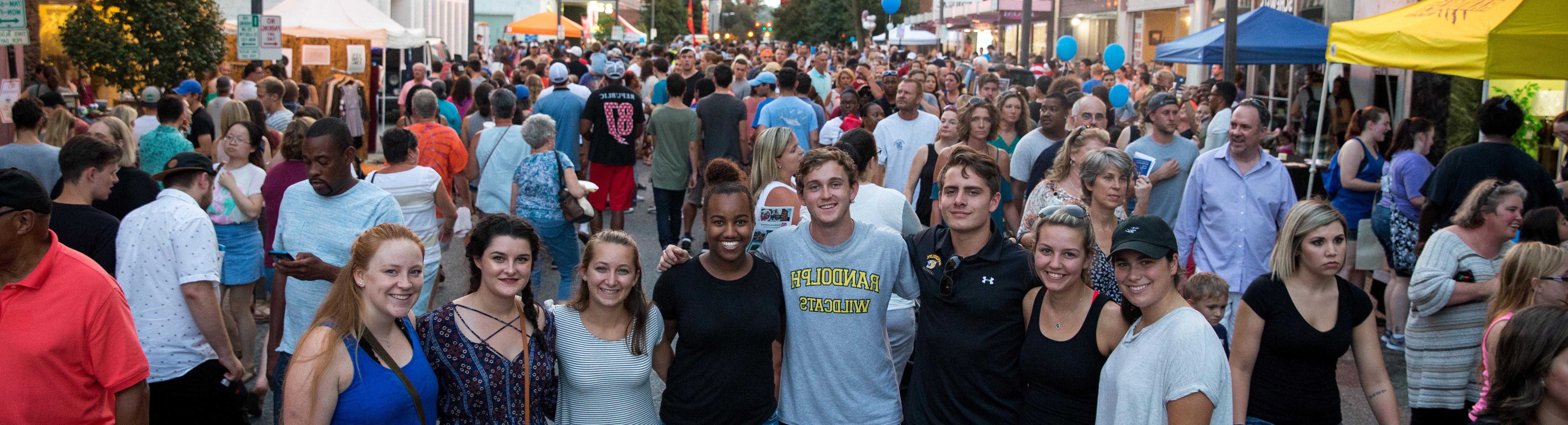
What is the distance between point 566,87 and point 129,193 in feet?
17.4

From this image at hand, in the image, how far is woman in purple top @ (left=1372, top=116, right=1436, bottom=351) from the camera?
22.4 feet

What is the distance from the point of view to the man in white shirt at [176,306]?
4312mm

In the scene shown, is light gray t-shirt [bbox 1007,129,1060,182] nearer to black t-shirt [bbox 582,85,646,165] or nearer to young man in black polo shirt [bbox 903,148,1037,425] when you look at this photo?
young man in black polo shirt [bbox 903,148,1037,425]

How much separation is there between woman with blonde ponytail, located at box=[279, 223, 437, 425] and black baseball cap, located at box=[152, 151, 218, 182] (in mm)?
1976

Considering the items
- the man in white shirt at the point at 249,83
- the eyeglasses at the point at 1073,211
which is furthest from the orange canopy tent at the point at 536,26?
the eyeglasses at the point at 1073,211

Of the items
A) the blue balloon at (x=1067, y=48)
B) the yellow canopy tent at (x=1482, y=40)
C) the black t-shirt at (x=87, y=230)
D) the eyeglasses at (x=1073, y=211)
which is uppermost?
the blue balloon at (x=1067, y=48)

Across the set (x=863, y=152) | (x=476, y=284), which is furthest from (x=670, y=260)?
(x=863, y=152)

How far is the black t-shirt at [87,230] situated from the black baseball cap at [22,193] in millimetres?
1284

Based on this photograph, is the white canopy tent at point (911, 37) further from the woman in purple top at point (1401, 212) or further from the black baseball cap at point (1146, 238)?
the black baseball cap at point (1146, 238)

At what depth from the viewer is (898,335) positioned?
4.77 meters

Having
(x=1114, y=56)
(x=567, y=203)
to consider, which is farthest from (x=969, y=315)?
(x=1114, y=56)

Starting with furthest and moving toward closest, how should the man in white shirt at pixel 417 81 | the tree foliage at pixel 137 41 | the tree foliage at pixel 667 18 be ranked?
1. the tree foliage at pixel 667 18
2. the man in white shirt at pixel 417 81
3. the tree foliage at pixel 137 41

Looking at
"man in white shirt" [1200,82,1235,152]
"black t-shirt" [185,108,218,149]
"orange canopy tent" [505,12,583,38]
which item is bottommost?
"black t-shirt" [185,108,218,149]

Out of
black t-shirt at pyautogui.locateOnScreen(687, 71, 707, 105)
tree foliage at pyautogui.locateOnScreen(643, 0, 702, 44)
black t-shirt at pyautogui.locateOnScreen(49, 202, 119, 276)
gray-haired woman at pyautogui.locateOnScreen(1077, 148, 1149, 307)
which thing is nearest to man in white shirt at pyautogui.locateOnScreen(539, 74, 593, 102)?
black t-shirt at pyautogui.locateOnScreen(687, 71, 707, 105)
